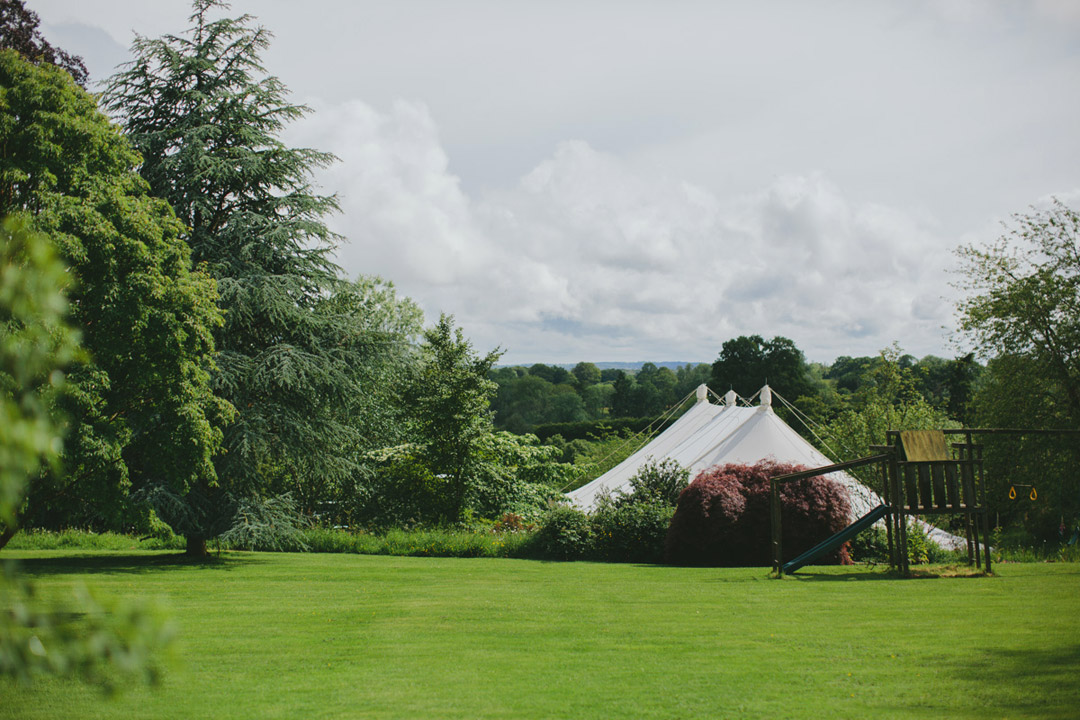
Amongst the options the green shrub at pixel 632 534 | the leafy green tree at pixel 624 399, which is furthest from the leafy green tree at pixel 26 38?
the leafy green tree at pixel 624 399

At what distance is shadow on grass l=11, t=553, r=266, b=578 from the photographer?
14.3 meters

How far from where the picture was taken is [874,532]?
58.0 ft

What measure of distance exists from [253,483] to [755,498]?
10.9 m

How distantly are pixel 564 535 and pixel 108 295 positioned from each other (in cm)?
1071

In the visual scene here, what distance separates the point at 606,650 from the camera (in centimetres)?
788

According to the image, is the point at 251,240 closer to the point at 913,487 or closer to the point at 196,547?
the point at 196,547

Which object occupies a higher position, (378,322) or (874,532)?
(378,322)

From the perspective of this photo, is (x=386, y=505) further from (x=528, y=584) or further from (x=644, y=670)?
(x=644, y=670)

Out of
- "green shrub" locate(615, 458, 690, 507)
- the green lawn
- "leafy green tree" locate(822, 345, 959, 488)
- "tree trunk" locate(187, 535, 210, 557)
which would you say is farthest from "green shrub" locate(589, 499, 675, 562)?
"tree trunk" locate(187, 535, 210, 557)

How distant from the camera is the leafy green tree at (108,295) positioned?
38.4 feet

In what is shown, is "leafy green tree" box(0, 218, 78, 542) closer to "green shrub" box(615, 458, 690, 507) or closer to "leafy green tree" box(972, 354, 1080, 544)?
"green shrub" box(615, 458, 690, 507)

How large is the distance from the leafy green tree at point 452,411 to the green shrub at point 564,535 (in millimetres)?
3849

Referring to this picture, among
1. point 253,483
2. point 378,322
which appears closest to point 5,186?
point 253,483

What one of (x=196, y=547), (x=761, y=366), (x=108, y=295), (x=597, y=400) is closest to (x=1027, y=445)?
(x=196, y=547)
